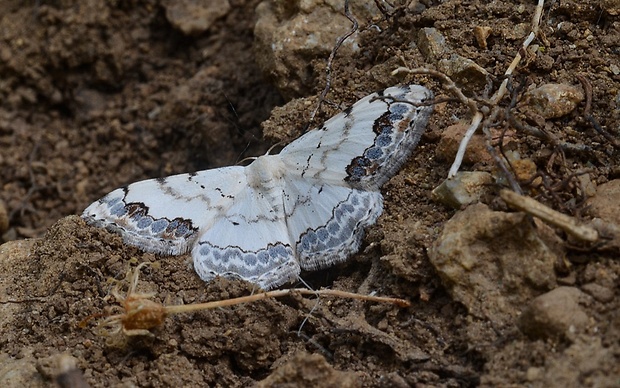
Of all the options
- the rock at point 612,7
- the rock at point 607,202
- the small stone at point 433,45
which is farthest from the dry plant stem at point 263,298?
the rock at point 612,7

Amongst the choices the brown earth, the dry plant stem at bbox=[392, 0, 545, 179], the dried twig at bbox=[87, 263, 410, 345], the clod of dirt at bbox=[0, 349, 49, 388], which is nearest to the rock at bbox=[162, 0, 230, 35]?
the brown earth

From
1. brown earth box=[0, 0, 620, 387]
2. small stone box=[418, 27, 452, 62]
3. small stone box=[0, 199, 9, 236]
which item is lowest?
small stone box=[0, 199, 9, 236]

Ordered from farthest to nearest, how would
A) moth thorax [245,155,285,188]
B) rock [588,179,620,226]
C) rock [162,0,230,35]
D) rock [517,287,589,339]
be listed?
rock [162,0,230,35] → moth thorax [245,155,285,188] → rock [588,179,620,226] → rock [517,287,589,339]

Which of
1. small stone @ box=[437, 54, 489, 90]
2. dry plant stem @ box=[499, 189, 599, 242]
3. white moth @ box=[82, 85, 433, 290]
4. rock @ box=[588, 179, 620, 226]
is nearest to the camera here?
dry plant stem @ box=[499, 189, 599, 242]

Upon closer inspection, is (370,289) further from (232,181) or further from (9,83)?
(9,83)

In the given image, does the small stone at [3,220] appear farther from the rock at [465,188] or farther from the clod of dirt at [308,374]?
the rock at [465,188]

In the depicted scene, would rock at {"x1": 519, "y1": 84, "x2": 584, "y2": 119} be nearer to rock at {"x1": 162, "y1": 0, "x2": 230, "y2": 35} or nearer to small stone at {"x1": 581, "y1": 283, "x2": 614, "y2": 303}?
small stone at {"x1": 581, "y1": 283, "x2": 614, "y2": 303}
